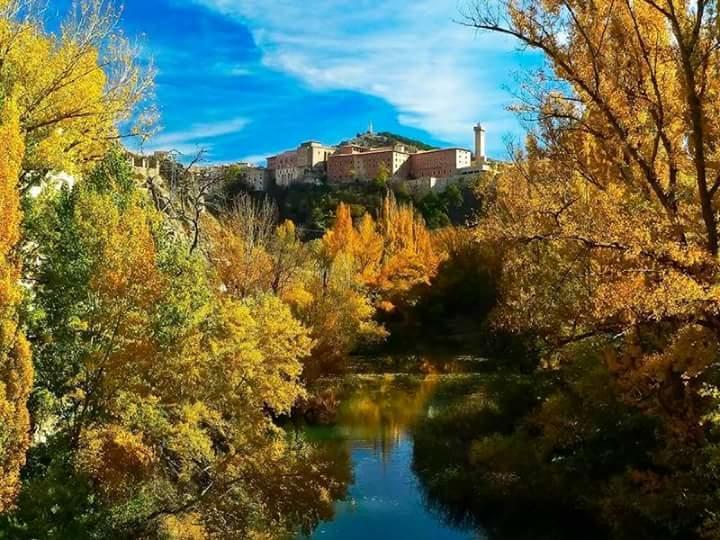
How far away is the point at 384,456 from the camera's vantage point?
1669 cm

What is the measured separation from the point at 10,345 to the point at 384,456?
432 inches

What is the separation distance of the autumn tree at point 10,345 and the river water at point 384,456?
567 cm

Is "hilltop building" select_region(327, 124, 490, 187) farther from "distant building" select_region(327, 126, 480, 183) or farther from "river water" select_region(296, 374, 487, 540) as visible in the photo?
"river water" select_region(296, 374, 487, 540)

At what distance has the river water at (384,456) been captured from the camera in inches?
475

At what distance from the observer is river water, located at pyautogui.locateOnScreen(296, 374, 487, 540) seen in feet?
39.6

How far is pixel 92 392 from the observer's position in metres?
8.81

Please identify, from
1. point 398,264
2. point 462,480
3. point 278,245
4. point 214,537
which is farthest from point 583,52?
point 398,264

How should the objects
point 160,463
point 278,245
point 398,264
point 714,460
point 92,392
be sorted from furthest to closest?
point 398,264
point 278,245
point 160,463
point 92,392
point 714,460

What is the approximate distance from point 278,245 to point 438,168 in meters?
67.3

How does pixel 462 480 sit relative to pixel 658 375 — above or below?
below

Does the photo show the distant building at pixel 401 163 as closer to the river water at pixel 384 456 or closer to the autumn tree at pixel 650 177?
the river water at pixel 384 456

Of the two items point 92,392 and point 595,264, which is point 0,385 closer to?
point 92,392

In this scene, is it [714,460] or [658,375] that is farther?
[658,375]

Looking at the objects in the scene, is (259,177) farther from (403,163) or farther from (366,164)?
(403,163)
